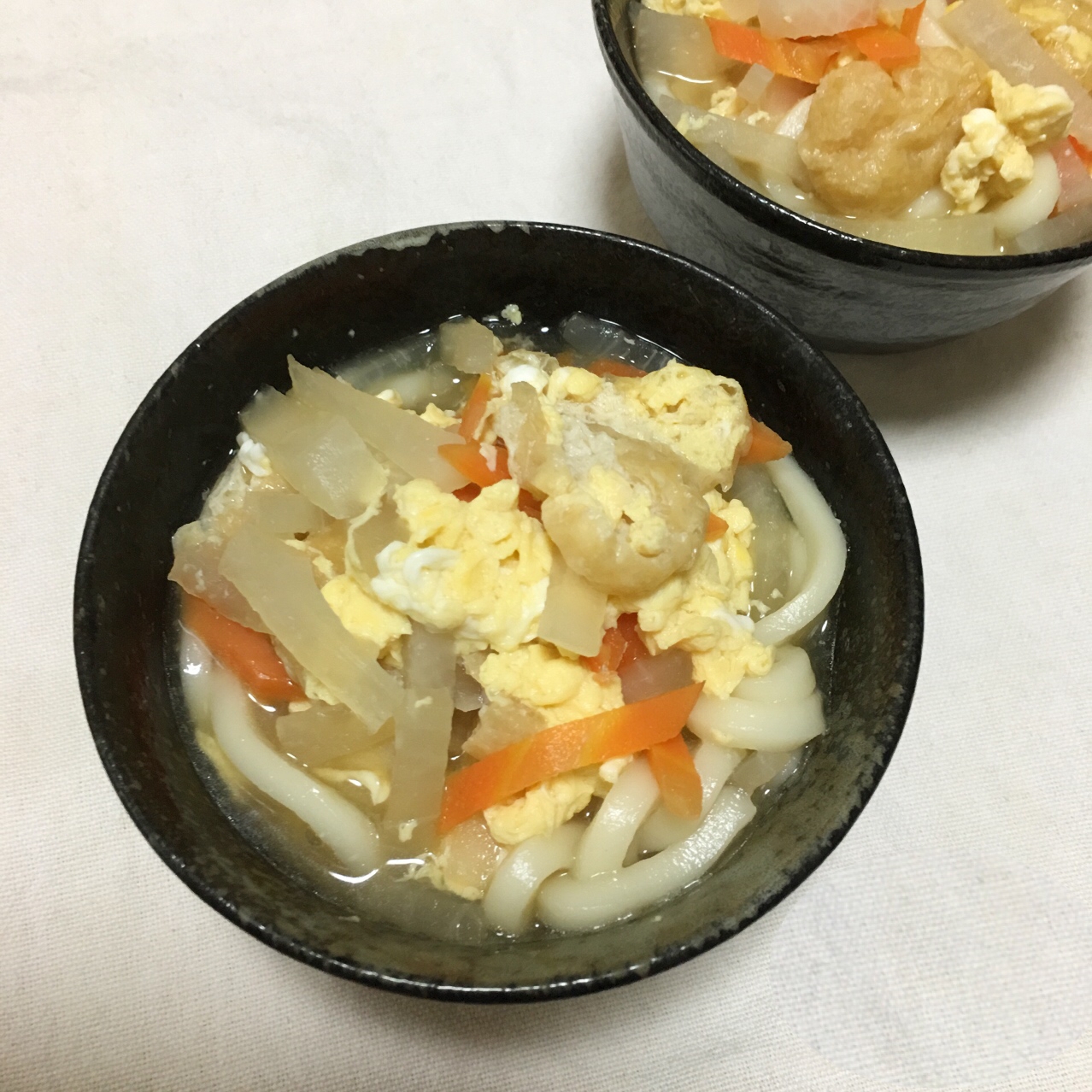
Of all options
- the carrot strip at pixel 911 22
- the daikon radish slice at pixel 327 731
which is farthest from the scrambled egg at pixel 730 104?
the daikon radish slice at pixel 327 731

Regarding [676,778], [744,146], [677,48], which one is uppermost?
[677,48]

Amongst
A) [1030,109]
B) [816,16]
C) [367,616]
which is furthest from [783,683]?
[816,16]

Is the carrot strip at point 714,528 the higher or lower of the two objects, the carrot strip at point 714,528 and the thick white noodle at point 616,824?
the higher

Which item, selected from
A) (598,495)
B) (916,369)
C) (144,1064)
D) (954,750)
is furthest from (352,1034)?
(916,369)

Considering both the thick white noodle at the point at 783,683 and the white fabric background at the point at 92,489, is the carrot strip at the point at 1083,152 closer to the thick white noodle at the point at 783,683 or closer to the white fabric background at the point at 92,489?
the white fabric background at the point at 92,489

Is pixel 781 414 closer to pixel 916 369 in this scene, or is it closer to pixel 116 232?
pixel 916 369

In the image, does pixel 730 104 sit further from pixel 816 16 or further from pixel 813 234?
pixel 813 234
